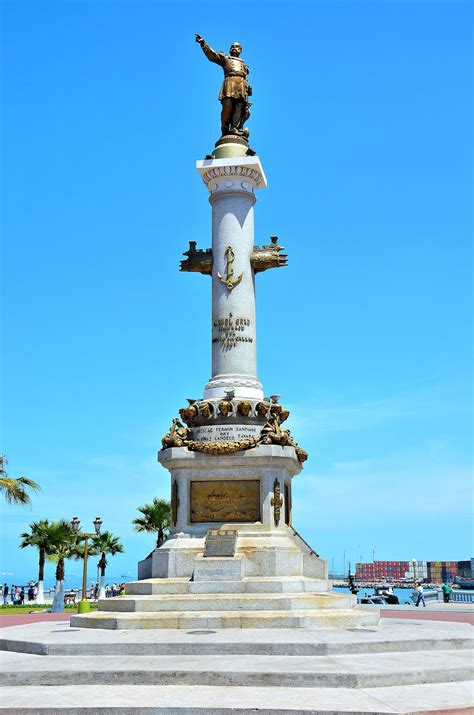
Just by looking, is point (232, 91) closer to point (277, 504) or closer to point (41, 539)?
point (277, 504)

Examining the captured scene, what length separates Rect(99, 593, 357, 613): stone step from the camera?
16000 millimetres

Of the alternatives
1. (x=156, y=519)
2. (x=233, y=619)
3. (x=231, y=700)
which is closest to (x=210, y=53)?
(x=233, y=619)

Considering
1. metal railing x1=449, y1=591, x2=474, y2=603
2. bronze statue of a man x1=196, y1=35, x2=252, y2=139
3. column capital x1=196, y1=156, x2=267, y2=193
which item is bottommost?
metal railing x1=449, y1=591, x2=474, y2=603

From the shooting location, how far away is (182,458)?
1888 centimetres

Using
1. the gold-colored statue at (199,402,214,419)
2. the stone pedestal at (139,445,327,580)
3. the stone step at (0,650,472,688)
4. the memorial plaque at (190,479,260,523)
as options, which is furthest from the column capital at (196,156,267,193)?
the stone step at (0,650,472,688)

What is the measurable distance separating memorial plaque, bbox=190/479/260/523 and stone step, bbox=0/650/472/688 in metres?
6.39

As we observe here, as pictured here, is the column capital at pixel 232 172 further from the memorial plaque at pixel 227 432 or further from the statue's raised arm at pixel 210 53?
the memorial plaque at pixel 227 432

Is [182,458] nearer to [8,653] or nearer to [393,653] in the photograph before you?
[8,653]

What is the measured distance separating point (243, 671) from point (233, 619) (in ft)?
14.8

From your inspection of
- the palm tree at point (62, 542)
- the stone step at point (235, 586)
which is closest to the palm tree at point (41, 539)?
the palm tree at point (62, 542)

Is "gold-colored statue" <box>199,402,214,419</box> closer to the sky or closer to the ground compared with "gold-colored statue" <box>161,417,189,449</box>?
closer to the sky

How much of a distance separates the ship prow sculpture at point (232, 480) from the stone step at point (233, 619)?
0.06ft

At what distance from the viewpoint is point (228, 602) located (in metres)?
16.2

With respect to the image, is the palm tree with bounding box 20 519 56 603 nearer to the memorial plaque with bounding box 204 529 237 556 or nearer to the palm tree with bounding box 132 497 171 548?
the palm tree with bounding box 132 497 171 548
